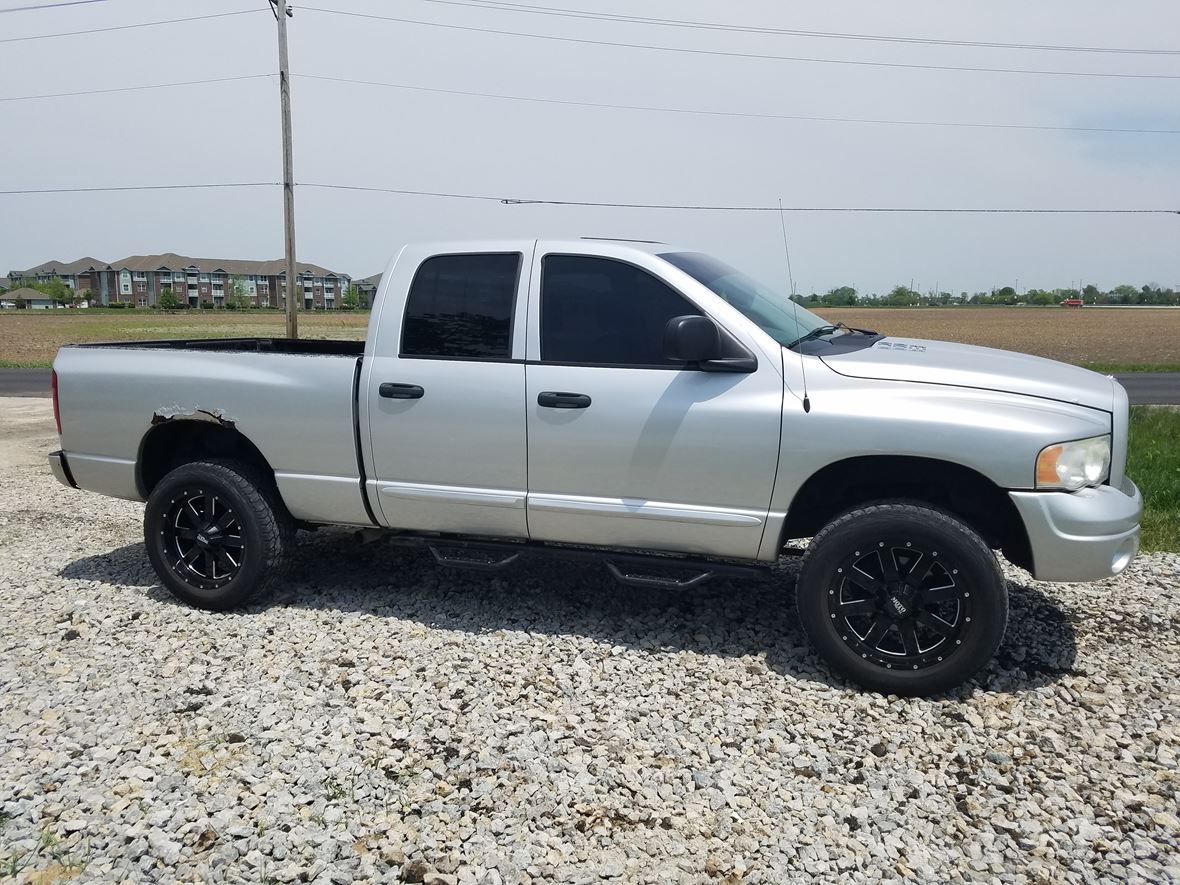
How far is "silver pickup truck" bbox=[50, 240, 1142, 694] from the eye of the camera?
13.1ft

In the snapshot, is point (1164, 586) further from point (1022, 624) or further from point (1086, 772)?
point (1086, 772)

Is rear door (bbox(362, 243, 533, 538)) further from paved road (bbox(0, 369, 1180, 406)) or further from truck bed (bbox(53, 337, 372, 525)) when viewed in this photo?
paved road (bbox(0, 369, 1180, 406))

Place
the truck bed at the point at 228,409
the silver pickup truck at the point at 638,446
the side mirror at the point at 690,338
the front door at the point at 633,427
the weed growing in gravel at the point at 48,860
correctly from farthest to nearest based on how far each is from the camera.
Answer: the truck bed at the point at 228,409 < the front door at the point at 633,427 < the side mirror at the point at 690,338 < the silver pickup truck at the point at 638,446 < the weed growing in gravel at the point at 48,860

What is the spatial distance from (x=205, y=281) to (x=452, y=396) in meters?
152

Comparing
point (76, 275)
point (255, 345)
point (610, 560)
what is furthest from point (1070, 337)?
point (76, 275)

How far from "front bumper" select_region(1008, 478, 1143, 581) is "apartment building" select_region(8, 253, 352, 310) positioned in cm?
13928

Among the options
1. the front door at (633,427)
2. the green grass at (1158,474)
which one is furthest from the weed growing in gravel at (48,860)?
the green grass at (1158,474)

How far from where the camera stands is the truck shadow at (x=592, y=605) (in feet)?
15.1

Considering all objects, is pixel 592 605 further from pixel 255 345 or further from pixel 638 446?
pixel 255 345

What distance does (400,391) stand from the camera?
15.5 feet

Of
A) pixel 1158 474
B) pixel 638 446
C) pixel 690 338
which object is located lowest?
pixel 1158 474

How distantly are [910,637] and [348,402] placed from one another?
3.00 m

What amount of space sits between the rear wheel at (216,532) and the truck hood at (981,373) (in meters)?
3.12

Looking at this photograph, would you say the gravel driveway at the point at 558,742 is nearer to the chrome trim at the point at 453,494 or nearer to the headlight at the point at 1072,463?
the chrome trim at the point at 453,494
